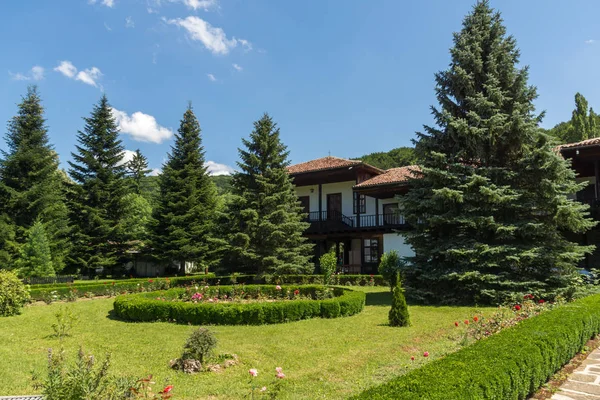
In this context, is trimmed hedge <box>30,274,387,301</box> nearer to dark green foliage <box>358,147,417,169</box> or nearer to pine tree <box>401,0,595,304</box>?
pine tree <box>401,0,595,304</box>

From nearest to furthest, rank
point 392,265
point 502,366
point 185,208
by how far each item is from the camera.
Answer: point 502,366
point 392,265
point 185,208

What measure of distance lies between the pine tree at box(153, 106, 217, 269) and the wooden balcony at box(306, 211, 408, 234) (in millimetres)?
7402

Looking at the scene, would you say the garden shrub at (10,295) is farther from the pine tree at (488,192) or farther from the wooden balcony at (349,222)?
the wooden balcony at (349,222)

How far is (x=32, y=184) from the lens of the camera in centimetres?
2500

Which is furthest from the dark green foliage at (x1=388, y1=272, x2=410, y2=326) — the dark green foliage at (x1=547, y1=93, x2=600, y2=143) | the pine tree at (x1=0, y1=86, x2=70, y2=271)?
the dark green foliage at (x1=547, y1=93, x2=600, y2=143)

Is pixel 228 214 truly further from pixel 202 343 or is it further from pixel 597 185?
pixel 597 185

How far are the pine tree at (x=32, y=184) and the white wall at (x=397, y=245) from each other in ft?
63.4

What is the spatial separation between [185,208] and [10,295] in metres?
15.9

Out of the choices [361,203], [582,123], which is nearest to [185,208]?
[361,203]

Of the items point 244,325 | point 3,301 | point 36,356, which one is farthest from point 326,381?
point 3,301

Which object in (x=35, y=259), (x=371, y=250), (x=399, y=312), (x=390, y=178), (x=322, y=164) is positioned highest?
(x=322, y=164)

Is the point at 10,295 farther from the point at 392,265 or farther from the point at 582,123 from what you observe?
the point at 582,123

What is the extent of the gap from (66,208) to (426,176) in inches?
937

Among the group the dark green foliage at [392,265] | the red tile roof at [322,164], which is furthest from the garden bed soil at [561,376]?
the red tile roof at [322,164]
